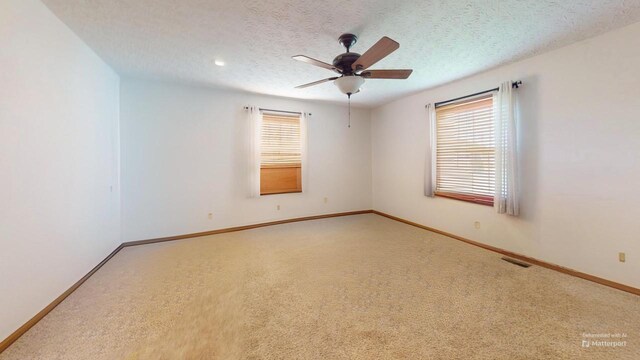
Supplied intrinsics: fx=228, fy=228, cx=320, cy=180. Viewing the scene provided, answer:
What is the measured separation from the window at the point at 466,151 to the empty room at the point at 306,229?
2 centimetres

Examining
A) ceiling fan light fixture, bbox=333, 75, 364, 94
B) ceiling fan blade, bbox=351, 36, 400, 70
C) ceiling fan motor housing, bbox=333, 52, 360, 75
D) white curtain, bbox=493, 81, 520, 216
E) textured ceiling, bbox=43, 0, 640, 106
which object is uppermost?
textured ceiling, bbox=43, 0, 640, 106

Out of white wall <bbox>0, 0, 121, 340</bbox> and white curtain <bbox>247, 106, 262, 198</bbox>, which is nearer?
white wall <bbox>0, 0, 121, 340</bbox>

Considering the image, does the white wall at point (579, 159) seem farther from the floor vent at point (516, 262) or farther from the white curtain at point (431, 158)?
the white curtain at point (431, 158)

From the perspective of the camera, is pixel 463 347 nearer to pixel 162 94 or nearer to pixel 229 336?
pixel 229 336

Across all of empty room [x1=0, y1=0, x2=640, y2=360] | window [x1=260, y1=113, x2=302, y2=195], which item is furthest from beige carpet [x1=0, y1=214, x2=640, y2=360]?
window [x1=260, y1=113, x2=302, y2=195]

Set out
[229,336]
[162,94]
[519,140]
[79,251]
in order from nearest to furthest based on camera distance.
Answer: [229,336], [79,251], [519,140], [162,94]

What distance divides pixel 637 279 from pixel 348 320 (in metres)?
2.77

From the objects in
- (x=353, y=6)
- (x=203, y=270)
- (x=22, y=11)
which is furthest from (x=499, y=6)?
(x=203, y=270)

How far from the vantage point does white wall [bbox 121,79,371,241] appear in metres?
3.50

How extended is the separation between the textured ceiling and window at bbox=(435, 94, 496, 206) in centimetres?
66

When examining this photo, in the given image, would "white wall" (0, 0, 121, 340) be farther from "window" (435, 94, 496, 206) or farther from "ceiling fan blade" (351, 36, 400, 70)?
"window" (435, 94, 496, 206)

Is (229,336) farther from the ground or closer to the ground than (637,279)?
closer to the ground

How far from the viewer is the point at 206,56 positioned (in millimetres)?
2705

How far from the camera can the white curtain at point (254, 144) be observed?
4.14 m
